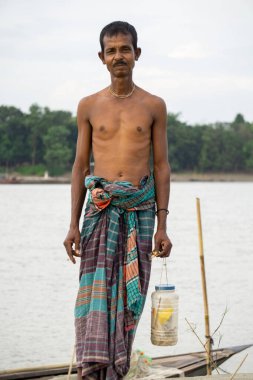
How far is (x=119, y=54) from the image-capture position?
4.01 meters

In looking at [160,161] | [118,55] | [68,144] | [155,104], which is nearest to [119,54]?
[118,55]

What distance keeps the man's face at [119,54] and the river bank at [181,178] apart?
75.4 metres

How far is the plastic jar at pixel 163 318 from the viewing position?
4.63 m

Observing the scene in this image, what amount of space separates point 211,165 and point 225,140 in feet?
9.84

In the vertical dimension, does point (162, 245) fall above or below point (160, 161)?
below

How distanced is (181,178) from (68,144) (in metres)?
17.1

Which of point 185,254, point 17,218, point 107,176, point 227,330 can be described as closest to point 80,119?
point 107,176

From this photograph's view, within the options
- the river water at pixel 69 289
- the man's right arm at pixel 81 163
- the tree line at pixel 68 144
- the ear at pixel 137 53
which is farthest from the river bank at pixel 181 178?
the ear at pixel 137 53

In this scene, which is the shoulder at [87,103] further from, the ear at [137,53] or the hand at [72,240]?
the hand at [72,240]

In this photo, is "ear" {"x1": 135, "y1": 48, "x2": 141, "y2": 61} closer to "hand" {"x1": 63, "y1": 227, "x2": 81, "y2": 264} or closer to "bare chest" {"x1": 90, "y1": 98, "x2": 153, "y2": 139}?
"bare chest" {"x1": 90, "y1": 98, "x2": 153, "y2": 139}

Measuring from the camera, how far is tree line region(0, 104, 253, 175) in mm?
74500

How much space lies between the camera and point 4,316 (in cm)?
1424

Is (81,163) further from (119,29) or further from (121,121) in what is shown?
(119,29)

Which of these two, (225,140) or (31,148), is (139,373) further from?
(225,140)
